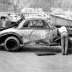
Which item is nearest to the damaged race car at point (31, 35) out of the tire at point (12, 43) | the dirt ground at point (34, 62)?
the tire at point (12, 43)

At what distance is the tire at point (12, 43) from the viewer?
1066 centimetres

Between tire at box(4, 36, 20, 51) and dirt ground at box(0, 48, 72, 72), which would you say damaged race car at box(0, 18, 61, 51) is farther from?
dirt ground at box(0, 48, 72, 72)

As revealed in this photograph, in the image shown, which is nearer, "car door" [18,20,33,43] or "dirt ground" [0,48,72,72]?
"dirt ground" [0,48,72,72]

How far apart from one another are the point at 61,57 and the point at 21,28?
2.40 metres

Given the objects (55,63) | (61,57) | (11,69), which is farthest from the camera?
(61,57)

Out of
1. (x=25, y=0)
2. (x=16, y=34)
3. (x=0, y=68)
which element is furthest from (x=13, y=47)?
(x=25, y=0)

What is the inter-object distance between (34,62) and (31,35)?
86.8 inches

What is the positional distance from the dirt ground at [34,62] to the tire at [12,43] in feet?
0.88

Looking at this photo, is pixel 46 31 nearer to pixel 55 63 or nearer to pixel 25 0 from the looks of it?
pixel 55 63

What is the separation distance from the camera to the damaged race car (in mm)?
10688

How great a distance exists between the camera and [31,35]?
10.7 m

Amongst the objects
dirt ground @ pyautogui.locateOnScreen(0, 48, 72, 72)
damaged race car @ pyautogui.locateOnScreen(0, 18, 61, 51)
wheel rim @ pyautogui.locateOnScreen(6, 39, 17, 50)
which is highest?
damaged race car @ pyautogui.locateOnScreen(0, 18, 61, 51)

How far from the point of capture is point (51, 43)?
10.8 m

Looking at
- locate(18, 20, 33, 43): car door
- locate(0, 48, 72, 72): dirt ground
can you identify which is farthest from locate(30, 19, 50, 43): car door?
locate(0, 48, 72, 72): dirt ground
